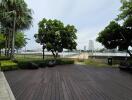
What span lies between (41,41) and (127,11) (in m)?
13.6

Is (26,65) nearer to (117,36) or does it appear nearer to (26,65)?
(26,65)

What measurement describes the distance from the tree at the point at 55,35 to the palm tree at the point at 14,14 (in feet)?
8.81

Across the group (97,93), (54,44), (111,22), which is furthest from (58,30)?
(97,93)

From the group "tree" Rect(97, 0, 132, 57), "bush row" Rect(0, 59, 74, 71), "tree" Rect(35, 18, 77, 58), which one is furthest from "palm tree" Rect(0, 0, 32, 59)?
"tree" Rect(97, 0, 132, 57)

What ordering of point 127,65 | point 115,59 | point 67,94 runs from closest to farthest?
point 67,94
point 127,65
point 115,59

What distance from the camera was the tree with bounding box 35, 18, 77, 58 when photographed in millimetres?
30156

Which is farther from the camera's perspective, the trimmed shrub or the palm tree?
the palm tree

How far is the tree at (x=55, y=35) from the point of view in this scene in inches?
1187

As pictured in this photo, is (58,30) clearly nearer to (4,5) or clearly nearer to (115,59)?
(4,5)

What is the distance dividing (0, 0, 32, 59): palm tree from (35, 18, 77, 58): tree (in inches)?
106

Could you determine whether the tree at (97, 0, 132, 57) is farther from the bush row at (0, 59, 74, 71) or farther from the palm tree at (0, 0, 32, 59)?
the palm tree at (0, 0, 32, 59)

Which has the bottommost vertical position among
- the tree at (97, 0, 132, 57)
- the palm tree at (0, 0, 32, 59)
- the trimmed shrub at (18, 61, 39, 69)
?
the trimmed shrub at (18, 61, 39, 69)

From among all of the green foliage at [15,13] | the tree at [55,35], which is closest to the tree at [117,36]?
the tree at [55,35]

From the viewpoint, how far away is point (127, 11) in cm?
2497
